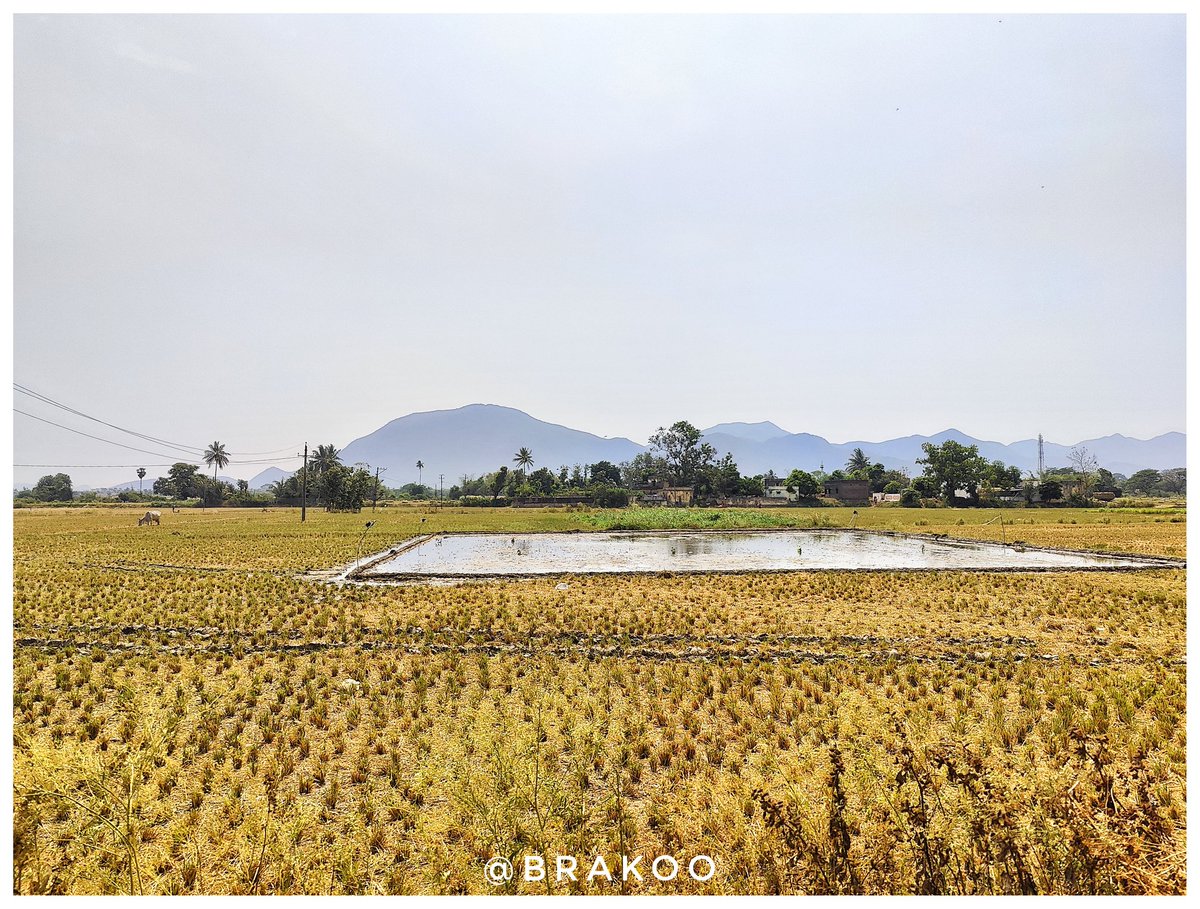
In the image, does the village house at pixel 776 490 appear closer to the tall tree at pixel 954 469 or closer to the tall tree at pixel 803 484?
the tall tree at pixel 803 484

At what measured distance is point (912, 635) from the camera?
10.9 m

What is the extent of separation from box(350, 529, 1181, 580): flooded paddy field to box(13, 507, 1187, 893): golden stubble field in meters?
4.95

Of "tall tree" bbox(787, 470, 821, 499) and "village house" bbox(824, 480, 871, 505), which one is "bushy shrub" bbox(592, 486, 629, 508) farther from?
"village house" bbox(824, 480, 871, 505)

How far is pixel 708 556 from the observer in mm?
24438

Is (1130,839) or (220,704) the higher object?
(1130,839)

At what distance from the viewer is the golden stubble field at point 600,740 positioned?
12.4ft

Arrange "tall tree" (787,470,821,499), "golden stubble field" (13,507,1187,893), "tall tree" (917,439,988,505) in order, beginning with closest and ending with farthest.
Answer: "golden stubble field" (13,507,1187,893) → "tall tree" (917,439,988,505) → "tall tree" (787,470,821,499)

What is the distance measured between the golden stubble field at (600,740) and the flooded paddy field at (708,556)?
16.3 ft

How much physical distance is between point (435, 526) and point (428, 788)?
38475mm

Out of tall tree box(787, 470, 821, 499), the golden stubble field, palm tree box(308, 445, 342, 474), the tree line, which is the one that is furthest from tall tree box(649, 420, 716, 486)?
the golden stubble field

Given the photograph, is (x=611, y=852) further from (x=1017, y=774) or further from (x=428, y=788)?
(x=1017, y=774)

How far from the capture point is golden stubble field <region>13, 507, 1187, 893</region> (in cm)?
379

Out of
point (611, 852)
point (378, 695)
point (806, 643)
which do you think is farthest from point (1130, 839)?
point (378, 695)

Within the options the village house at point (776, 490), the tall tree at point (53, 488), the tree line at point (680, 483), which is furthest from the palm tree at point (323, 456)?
the village house at point (776, 490)
